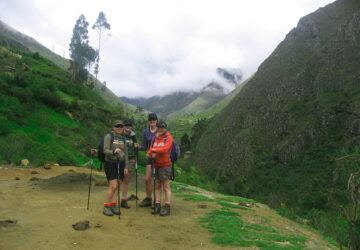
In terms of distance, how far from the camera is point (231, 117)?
95000 millimetres

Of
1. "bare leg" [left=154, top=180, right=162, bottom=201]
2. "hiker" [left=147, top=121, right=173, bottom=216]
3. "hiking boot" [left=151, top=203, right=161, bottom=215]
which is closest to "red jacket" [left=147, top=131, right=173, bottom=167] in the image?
"hiker" [left=147, top=121, right=173, bottom=216]

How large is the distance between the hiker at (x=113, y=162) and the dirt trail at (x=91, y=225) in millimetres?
296

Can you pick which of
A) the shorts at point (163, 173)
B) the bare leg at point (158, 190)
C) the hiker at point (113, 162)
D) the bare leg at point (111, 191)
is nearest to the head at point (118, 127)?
the hiker at point (113, 162)

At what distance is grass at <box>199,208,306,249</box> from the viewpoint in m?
5.15

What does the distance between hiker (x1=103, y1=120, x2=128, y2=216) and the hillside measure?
41883mm

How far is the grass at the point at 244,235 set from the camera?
5152 millimetres

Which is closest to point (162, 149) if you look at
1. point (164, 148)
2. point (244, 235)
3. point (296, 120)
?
point (164, 148)

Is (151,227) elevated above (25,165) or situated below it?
below

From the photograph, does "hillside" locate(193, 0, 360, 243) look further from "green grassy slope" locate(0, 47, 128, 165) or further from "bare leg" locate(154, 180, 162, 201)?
"bare leg" locate(154, 180, 162, 201)

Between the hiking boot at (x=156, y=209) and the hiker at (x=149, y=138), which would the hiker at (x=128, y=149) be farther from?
the hiking boot at (x=156, y=209)

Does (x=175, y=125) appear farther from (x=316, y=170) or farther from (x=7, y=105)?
(x=7, y=105)

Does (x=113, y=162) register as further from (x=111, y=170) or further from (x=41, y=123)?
(x=41, y=123)

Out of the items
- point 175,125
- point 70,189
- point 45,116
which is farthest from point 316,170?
point 175,125

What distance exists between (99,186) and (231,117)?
3412 inches
